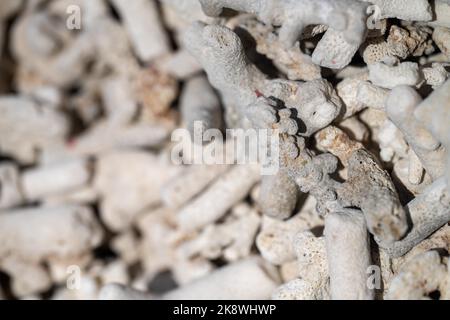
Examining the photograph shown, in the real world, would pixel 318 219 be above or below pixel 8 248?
above

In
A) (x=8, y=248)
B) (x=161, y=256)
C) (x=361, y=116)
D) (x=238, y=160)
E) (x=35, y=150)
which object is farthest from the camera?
(x=35, y=150)

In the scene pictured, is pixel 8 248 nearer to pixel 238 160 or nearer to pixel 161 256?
pixel 161 256

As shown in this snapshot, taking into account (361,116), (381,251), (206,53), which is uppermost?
(206,53)

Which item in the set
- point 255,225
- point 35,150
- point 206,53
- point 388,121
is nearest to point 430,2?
point 388,121

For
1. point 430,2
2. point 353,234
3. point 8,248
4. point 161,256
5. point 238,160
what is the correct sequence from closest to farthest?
point 353,234
point 430,2
point 238,160
point 8,248
point 161,256

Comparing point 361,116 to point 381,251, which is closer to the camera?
point 381,251

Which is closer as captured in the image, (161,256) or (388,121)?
(388,121)

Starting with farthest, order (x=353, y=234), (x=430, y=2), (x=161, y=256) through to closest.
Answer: (x=161, y=256)
(x=430, y=2)
(x=353, y=234)

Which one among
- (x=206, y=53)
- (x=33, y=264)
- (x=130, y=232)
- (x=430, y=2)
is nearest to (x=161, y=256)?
(x=130, y=232)

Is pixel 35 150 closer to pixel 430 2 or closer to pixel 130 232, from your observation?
pixel 130 232
